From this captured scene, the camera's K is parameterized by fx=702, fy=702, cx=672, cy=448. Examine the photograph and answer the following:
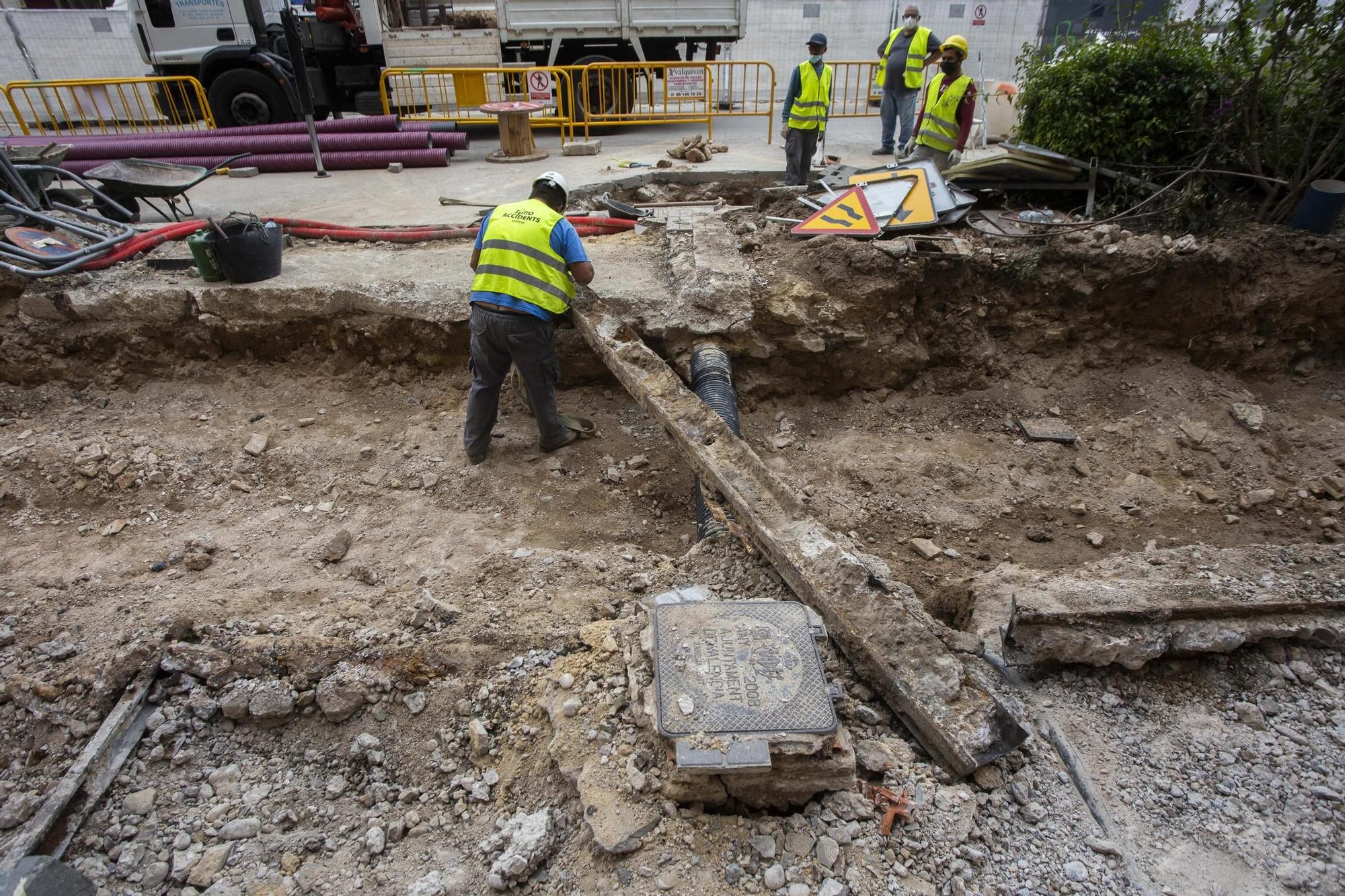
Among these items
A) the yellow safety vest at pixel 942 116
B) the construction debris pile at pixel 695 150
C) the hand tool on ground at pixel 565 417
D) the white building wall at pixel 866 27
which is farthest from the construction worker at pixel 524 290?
the white building wall at pixel 866 27

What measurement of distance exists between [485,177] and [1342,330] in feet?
28.1

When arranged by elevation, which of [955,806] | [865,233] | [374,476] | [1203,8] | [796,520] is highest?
[1203,8]

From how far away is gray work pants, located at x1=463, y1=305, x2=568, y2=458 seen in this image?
4.28m

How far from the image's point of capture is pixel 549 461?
479 centimetres

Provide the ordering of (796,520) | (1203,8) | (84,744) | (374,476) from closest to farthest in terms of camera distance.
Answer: (84,744), (796,520), (374,476), (1203,8)

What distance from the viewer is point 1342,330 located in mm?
5289

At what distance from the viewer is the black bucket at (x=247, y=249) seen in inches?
196

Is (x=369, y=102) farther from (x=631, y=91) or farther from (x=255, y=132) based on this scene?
(x=631, y=91)

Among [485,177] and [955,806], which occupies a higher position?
[485,177]

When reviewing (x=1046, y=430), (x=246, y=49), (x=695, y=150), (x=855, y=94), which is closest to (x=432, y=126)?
(x=246, y=49)

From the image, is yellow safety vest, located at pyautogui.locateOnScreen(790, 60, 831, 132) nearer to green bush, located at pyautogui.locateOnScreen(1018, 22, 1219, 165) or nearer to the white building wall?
green bush, located at pyautogui.locateOnScreen(1018, 22, 1219, 165)

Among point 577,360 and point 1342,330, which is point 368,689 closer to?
point 577,360

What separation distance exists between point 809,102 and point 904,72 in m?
2.59

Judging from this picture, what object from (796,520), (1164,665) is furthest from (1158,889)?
(796,520)
